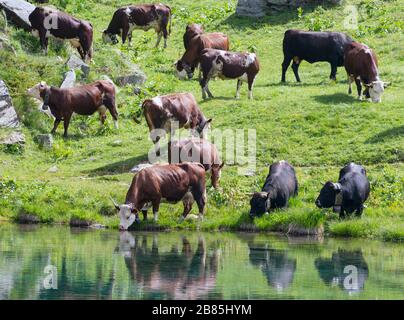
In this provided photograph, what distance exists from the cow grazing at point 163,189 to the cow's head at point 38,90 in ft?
24.7

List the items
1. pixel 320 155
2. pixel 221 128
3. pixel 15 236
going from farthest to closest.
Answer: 1. pixel 221 128
2. pixel 320 155
3. pixel 15 236

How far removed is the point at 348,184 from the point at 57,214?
714 centimetres

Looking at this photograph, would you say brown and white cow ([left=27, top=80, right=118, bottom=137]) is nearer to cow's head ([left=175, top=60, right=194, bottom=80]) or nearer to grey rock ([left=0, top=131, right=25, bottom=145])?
grey rock ([left=0, top=131, right=25, bottom=145])

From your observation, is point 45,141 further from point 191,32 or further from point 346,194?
point 191,32

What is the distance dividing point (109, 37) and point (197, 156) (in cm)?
1643

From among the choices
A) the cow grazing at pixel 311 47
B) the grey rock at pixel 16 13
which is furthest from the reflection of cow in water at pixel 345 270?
the grey rock at pixel 16 13

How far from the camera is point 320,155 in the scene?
30.5m

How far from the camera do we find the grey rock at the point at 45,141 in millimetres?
33031

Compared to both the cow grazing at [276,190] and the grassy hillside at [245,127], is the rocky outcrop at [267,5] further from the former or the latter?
the cow grazing at [276,190]

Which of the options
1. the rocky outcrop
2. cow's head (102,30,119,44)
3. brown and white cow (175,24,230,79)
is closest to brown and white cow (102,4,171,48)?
cow's head (102,30,119,44)

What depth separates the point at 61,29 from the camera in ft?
127

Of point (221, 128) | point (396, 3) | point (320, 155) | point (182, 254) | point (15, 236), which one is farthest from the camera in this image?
point (396, 3)
